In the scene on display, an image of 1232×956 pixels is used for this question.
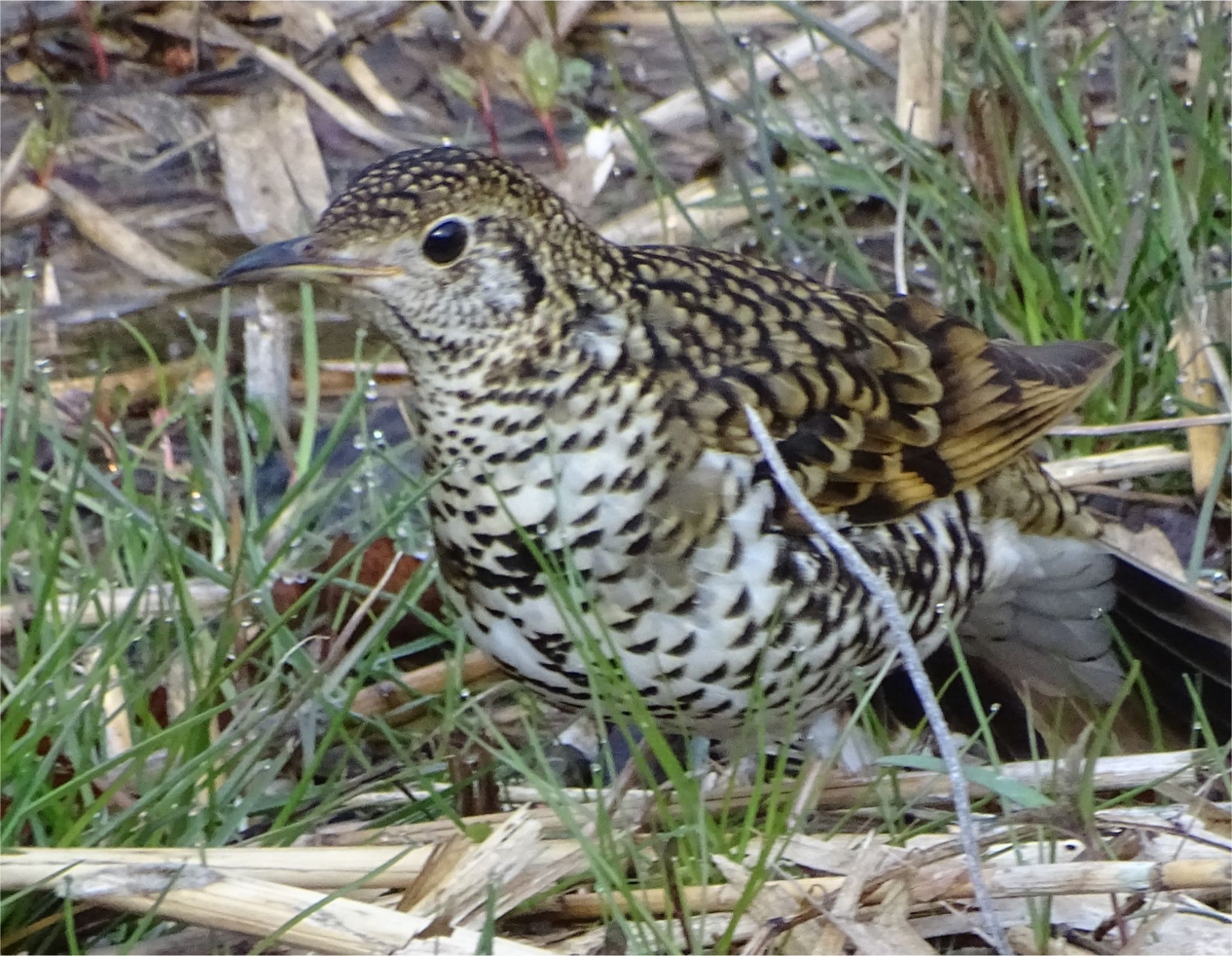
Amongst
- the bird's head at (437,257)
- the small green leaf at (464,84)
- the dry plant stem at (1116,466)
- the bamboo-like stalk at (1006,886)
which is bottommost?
the bamboo-like stalk at (1006,886)

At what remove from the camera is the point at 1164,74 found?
354cm

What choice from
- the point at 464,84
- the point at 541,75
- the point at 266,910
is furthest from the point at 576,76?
the point at 266,910

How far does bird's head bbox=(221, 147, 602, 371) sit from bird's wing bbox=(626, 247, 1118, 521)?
203 millimetres

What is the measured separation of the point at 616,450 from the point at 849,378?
0.49 metres

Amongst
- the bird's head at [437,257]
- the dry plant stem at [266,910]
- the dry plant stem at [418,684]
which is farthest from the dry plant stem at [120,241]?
the dry plant stem at [266,910]

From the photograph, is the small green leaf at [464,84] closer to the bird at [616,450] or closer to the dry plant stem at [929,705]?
the bird at [616,450]

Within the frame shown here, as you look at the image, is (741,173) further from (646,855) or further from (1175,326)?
(646,855)

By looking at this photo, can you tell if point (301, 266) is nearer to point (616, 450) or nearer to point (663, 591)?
point (616, 450)

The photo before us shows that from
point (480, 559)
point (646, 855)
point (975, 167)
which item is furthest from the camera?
point (975, 167)

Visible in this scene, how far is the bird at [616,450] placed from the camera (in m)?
2.37

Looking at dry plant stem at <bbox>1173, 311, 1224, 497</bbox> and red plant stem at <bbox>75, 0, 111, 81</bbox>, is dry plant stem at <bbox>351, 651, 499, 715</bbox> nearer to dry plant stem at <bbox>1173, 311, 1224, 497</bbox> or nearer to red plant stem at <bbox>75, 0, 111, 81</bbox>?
dry plant stem at <bbox>1173, 311, 1224, 497</bbox>

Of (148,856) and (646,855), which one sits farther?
(646,855)

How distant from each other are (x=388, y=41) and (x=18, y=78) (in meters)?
0.97

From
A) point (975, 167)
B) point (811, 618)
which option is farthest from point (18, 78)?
point (811, 618)
